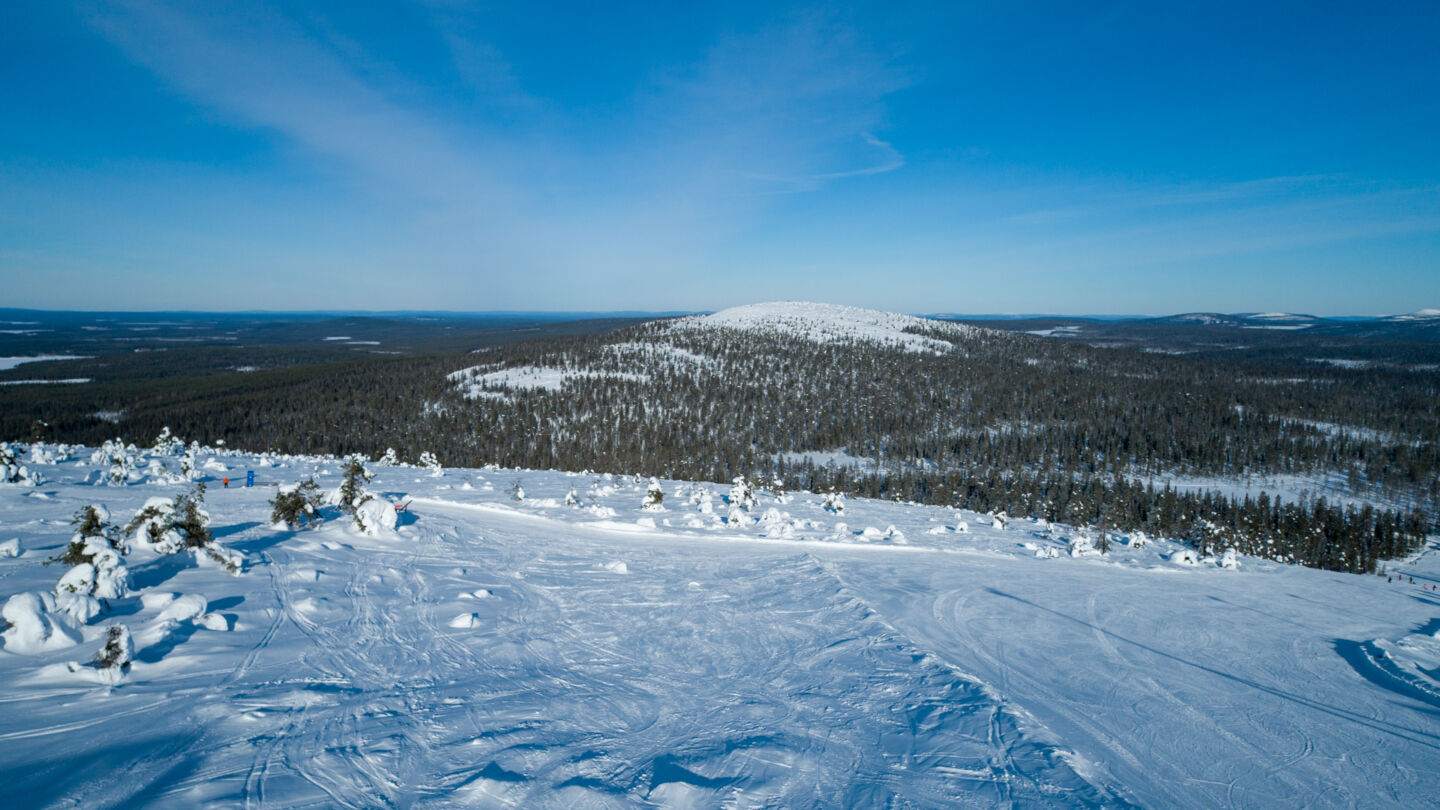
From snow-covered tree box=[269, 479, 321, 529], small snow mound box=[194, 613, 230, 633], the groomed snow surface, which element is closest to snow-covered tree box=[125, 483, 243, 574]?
the groomed snow surface

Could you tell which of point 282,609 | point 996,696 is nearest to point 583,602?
point 282,609

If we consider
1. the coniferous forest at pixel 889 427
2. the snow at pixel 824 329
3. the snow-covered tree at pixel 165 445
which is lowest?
the coniferous forest at pixel 889 427

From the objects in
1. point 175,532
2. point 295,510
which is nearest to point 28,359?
point 295,510

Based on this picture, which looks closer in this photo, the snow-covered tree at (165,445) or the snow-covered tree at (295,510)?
the snow-covered tree at (295,510)

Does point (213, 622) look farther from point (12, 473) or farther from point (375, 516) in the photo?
point (12, 473)

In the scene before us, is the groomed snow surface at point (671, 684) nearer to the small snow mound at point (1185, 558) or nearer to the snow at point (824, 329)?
the small snow mound at point (1185, 558)

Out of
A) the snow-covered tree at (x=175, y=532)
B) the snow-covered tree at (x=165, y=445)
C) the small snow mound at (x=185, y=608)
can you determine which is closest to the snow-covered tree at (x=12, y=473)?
the snow-covered tree at (x=175, y=532)

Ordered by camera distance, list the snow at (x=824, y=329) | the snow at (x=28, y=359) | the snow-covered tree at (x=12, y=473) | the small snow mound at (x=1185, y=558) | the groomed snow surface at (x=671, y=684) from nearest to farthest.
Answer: the groomed snow surface at (x=671, y=684) < the snow-covered tree at (x=12, y=473) < the small snow mound at (x=1185, y=558) < the snow at (x=28, y=359) < the snow at (x=824, y=329)

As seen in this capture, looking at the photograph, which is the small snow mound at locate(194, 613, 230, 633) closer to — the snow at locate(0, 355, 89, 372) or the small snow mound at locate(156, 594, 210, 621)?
the small snow mound at locate(156, 594, 210, 621)
